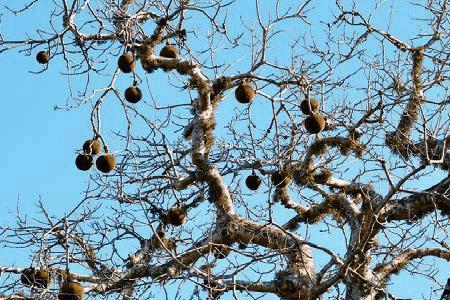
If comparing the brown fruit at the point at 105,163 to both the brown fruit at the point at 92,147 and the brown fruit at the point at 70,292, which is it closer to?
the brown fruit at the point at 92,147

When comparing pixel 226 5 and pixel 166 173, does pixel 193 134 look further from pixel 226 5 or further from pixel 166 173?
pixel 226 5

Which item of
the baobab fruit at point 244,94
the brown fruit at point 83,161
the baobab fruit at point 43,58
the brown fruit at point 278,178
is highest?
the baobab fruit at point 43,58

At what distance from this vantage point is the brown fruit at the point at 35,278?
7.42 m

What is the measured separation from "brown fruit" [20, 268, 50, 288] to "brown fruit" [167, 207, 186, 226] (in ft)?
5.40

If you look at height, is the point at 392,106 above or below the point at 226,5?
below

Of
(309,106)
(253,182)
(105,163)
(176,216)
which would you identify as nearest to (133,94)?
(105,163)

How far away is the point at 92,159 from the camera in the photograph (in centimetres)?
809

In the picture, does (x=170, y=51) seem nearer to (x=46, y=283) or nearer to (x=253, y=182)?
(x=253, y=182)

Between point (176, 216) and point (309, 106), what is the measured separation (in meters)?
1.64

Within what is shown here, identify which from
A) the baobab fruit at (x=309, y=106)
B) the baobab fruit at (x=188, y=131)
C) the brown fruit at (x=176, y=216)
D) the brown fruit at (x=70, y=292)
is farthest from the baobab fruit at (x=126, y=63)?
the brown fruit at (x=70, y=292)

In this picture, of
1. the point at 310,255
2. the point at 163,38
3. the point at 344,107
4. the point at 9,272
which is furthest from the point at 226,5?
the point at 9,272

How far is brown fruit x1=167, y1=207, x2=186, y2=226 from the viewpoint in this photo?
347 inches

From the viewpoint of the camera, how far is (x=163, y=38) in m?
9.45

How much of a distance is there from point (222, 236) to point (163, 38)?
2.12 m
